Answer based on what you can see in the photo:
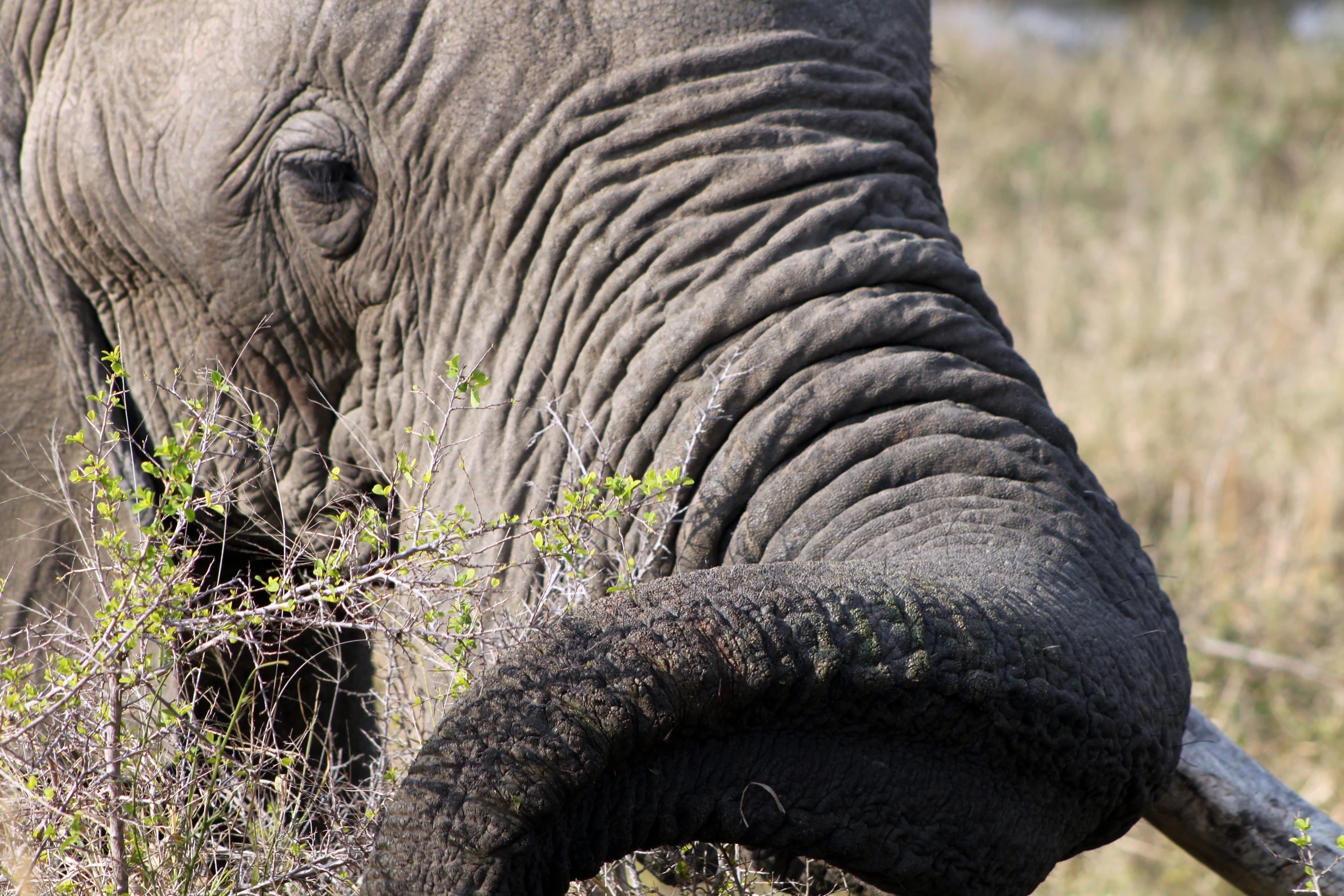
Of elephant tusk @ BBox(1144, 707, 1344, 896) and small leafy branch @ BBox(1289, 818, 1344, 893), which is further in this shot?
elephant tusk @ BBox(1144, 707, 1344, 896)

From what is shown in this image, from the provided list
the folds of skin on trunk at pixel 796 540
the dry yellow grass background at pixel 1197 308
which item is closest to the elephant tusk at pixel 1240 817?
the folds of skin on trunk at pixel 796 540

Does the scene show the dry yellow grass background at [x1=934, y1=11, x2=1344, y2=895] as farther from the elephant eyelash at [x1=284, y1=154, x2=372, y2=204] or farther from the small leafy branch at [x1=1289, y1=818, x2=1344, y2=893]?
the elephant eyelash at [x1=284, y1=154, x2=372, y2=204]

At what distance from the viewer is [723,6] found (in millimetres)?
2029

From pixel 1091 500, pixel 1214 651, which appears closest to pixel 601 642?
pixel 1091 500

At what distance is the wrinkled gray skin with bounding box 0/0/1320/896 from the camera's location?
1520 mm

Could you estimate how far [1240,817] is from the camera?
217 cm

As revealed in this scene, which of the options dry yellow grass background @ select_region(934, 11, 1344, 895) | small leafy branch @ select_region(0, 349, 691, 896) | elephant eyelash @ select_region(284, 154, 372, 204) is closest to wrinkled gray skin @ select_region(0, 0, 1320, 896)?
elephant eyelash @ select_region(284, 154, 372, 204)

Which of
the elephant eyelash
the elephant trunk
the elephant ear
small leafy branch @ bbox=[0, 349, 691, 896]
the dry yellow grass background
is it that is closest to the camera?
the elephant trunk

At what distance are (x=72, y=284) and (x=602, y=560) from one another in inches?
38.1

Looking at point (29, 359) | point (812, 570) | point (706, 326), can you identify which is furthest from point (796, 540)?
point (29, 359)

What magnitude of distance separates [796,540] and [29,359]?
122cm

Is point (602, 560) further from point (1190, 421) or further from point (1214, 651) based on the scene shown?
point (1190, 421)

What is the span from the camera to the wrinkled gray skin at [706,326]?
152 cm

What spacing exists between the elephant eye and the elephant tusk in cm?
146
